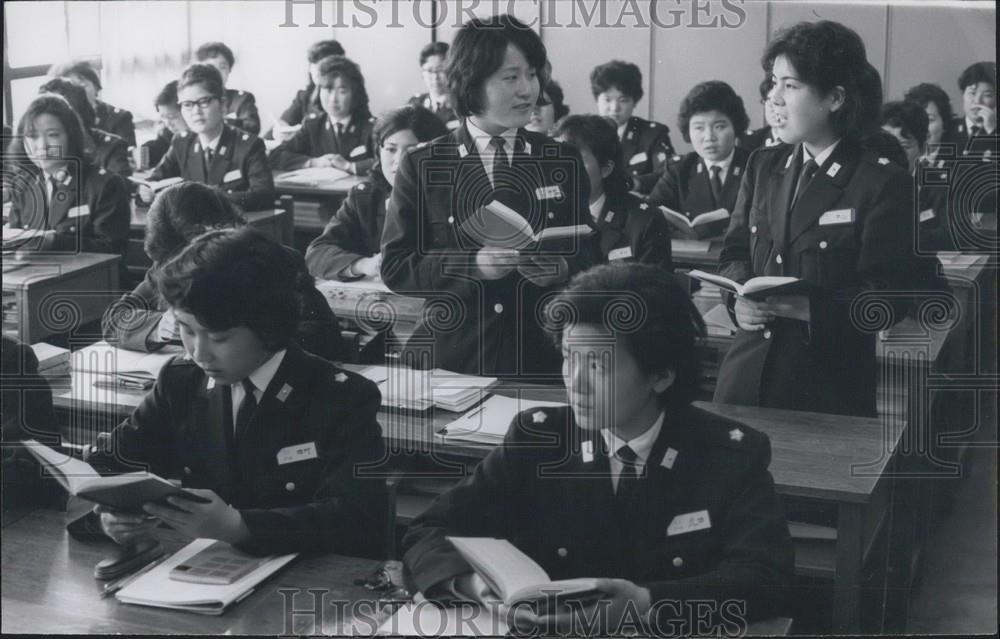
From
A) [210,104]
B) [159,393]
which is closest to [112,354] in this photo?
[159,393]

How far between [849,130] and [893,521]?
2.88 feet

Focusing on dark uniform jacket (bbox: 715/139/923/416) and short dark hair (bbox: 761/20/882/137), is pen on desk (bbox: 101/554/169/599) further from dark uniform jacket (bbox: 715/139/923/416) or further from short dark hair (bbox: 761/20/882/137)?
short dark hair (bbox: 761/20/882/137)

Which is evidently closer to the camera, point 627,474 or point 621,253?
point 627,474

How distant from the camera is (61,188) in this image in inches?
114

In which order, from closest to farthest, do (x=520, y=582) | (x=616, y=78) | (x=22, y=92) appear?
1. (x=520, y=582)
2. (x=22, y=92)
3. (x=616, y=78)

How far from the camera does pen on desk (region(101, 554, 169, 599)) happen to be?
209 cm

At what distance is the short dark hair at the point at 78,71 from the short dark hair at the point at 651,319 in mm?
1309

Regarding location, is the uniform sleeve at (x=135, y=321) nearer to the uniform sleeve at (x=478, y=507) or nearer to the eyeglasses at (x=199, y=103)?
the eyeglasses at (x=199, y=103)

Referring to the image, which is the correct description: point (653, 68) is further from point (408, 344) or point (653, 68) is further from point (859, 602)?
point (859, 602)

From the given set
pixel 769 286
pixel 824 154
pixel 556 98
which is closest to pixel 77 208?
pixel 556 98

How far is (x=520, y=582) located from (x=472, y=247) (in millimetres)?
930

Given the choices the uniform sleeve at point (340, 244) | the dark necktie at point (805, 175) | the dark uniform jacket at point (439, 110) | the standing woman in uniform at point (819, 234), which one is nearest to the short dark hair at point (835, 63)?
the standing woman in uniform at point (819, 234)

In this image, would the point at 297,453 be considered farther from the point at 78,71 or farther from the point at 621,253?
the point at 78,71

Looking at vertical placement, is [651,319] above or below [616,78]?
below
